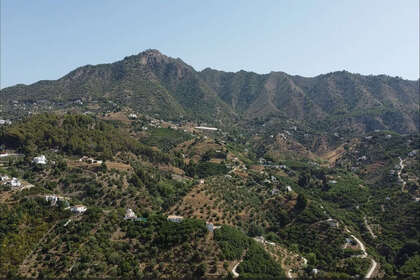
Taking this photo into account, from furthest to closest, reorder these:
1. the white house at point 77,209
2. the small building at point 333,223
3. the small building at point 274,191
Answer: the small building at point 274,191 < the small building at point 333,223 < the white house at point 77,209

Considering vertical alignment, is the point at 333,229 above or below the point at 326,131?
below

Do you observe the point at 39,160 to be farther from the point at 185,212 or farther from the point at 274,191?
the point at 274,191

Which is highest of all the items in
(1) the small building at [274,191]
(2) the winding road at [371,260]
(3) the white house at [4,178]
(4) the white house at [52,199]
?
(3) the white house at [4,178]

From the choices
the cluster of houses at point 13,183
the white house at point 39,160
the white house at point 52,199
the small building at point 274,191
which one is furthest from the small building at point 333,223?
the white house at point 39,160

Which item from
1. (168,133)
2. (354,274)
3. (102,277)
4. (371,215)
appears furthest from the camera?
(168,133)

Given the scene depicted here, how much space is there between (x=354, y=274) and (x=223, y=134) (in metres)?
115

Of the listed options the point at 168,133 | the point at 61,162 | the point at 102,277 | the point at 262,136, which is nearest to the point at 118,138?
the point at 61,162

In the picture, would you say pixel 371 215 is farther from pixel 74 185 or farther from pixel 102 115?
pixel 102 115

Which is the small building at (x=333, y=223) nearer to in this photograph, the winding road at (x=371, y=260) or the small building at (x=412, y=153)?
the winding road at (x=371, y=260)

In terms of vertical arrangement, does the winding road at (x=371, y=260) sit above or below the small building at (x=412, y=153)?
below

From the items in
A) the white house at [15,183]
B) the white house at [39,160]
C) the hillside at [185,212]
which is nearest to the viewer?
the hillside at [185,212]

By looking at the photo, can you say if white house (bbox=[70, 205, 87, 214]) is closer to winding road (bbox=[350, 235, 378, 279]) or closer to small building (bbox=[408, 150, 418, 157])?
winding road (bbox=[350, 235, 378, 279])

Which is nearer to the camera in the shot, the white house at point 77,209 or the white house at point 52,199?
the white house at point 77,209

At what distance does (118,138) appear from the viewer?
9381cm
